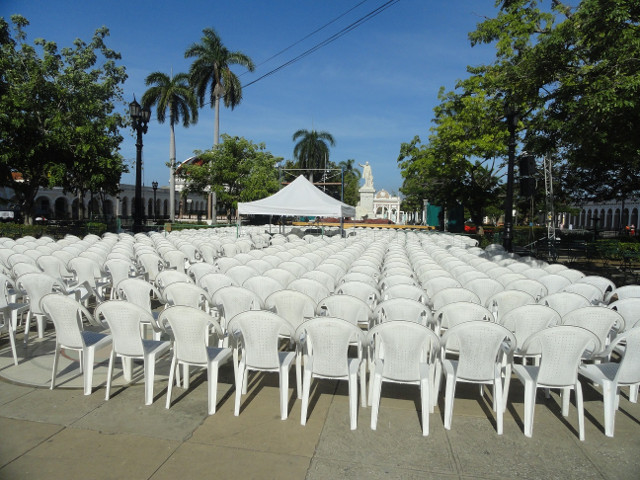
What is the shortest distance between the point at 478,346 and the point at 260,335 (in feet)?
5.87

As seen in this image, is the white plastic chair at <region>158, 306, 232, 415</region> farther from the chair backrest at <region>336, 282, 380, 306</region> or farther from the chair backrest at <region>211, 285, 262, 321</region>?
the chair backrest at <region>336, 282, 380, 306</region>

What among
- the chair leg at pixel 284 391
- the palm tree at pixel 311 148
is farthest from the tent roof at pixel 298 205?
the palm tree at pixel 311 148

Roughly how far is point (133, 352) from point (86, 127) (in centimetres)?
2097

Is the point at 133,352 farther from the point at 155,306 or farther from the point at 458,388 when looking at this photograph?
the point at 155,306

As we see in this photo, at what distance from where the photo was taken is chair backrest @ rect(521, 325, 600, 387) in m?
3.57

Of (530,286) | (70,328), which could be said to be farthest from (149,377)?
(530,286)

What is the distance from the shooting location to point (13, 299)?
628 centimetres

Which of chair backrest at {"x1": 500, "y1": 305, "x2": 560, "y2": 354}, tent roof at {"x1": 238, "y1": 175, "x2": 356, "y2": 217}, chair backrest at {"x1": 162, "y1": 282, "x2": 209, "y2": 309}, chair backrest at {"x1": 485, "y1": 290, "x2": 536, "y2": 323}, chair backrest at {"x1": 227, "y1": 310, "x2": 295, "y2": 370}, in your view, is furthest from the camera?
tent roof at {"x1": 238, "y1": 175, "x2": 356, "y2": 217}

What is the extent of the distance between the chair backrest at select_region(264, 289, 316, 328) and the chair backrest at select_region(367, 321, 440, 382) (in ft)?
4.41

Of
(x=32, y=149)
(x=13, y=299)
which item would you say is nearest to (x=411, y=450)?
(x=13, y=299)

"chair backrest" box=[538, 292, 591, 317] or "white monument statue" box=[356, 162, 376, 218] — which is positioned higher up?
"white monument statue" box=[356, 162, 376, 218]

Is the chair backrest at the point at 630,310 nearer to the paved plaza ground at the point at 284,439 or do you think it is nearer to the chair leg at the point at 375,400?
the paved plaza ground at the point at 284,439

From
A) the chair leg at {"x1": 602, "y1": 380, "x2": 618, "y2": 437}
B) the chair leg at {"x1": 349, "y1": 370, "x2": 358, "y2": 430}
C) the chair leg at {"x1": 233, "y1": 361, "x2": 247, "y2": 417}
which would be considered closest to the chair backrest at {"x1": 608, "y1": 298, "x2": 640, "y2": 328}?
the chair leg at {"x1": 602, "y1": 380, "x2": 618, "y2": 437}

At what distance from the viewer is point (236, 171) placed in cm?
3581
